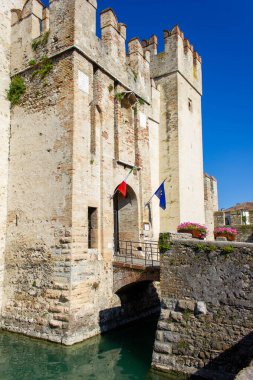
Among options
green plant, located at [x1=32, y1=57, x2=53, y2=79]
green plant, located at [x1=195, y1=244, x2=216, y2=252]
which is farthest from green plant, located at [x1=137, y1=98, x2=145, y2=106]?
green plant, located at [x1=195, y1=244, x2=216, y2=252]

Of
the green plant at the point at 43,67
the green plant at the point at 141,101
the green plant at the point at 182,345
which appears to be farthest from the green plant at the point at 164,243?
the green plant at the point at 141,101

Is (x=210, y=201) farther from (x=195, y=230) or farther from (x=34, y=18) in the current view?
(x=34, y=18)

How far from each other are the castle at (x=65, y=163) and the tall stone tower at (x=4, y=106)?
0.04 meters

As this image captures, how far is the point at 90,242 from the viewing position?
39.8 ft

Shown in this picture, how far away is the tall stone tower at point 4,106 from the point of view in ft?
41.0

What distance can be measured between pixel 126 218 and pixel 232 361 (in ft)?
25.8

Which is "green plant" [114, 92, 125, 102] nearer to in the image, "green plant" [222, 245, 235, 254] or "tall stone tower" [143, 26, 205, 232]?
"tall stone tower" [143, 26, 205, 232]

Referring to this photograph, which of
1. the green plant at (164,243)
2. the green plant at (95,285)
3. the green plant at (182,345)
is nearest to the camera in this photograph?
the green plant at (182,345)

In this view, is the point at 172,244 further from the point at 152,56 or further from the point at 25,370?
the point at 152,56

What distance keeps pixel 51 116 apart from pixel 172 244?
6.03 m

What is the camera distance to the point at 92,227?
12133mm

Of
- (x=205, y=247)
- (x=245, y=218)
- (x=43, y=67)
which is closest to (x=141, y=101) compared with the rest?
(x=43, y=67)

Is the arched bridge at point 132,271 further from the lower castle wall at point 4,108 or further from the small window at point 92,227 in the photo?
the lower castle wall at point 4,108

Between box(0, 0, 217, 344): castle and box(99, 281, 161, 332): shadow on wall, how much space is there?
346mm
